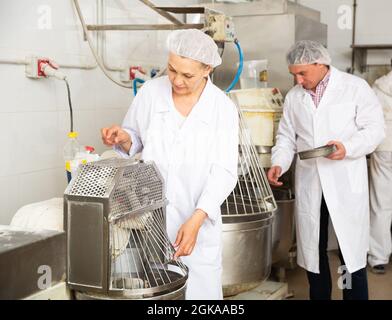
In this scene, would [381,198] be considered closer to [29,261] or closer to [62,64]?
[62,64]

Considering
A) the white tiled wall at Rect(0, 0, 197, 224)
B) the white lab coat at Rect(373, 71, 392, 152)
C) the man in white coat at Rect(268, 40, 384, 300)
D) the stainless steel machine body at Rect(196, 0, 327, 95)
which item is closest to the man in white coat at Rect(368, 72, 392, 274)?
the white lab coat at Rect(373, 71, 392, 152)

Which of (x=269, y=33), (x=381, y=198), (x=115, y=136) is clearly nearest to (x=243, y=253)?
(x=115, y=136)

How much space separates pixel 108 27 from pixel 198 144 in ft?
3.11

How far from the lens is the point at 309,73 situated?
95.5 inches

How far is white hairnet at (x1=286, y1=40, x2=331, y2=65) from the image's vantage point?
2402 millimetres

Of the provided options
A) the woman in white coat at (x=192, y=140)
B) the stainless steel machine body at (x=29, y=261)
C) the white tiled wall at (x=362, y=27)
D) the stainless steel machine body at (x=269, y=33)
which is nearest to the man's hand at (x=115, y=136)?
the woman in white coat at (x=192, y=140)

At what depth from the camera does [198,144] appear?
1.75 meters

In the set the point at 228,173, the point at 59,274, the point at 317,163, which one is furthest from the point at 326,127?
the point at 59,274

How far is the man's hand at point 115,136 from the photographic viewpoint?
1.68 meters

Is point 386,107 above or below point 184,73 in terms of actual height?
below

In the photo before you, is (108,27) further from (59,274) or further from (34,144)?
(59,274)

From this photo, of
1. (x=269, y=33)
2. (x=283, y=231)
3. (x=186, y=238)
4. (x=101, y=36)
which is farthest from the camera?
(x=269, y=33)

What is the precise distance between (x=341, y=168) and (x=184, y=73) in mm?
1027

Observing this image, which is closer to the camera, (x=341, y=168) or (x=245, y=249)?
(x=245, y=249)
